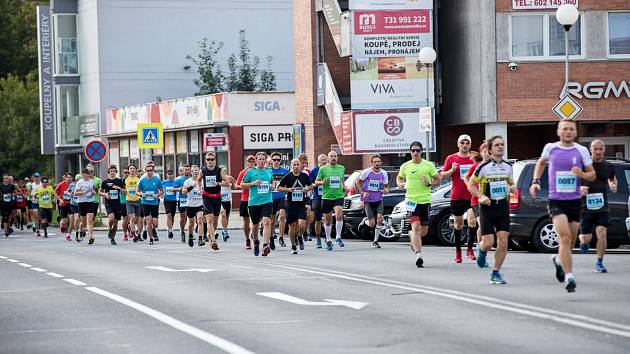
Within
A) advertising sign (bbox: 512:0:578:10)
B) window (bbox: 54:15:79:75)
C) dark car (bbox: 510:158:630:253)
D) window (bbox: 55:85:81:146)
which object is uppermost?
window (bbox: 54:15:79:75)

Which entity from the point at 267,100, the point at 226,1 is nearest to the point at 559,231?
the point at 267,100

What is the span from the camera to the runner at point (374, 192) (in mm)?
25578

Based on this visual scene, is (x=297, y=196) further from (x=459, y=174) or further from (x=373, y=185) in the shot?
(x=459, y=174)

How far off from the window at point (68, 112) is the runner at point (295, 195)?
4509 centimetres

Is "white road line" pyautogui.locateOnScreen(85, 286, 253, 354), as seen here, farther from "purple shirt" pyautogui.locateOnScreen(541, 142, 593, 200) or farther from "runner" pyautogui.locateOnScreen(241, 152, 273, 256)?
"runner" pyautogui.locateOnScreen(241, 152, 273, 256)

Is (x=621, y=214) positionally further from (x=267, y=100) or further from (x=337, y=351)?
(x=267, y=100)

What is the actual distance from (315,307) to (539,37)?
Result: 26.1 meters

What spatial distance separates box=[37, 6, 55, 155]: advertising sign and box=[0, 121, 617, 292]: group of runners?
2341 cm

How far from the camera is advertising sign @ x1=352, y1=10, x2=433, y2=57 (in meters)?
40.3

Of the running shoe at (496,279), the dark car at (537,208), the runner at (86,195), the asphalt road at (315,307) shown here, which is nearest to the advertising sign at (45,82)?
the runner at (86,195)

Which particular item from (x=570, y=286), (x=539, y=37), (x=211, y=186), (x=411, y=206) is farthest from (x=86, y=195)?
(x=570, y=286)

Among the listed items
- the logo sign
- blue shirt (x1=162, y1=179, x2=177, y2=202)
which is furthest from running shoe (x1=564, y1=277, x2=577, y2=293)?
blue shirt (x1=162, y1=179, x2=177, y2=202)

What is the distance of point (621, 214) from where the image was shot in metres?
22.2

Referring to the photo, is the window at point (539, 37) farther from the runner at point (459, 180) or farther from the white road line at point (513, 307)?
the white road line at point (513, 307)
